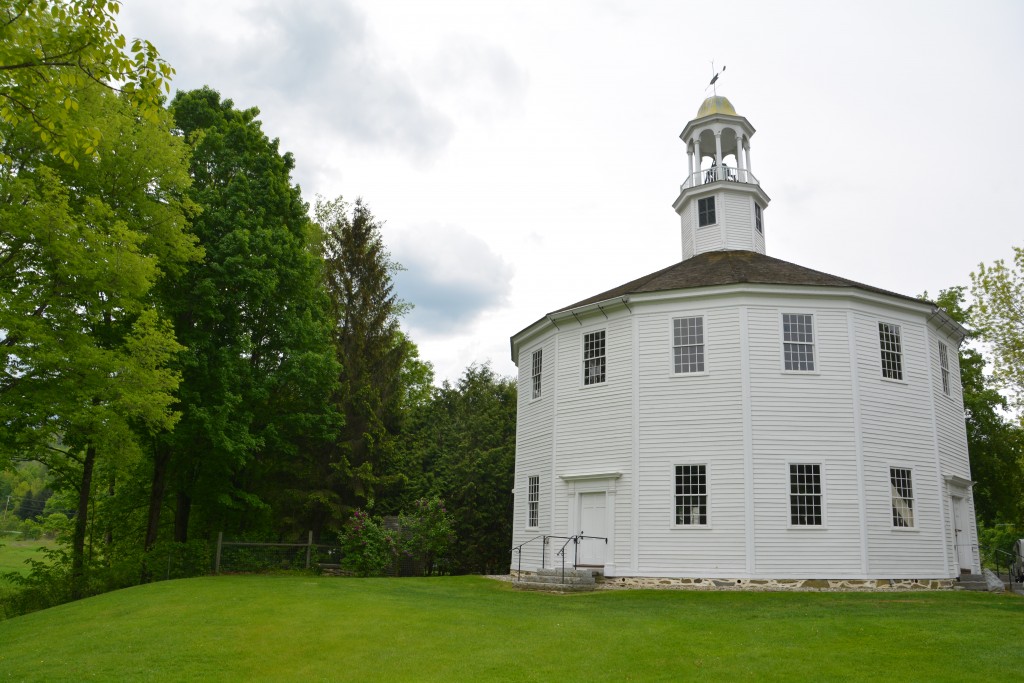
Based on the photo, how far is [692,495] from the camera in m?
19.4

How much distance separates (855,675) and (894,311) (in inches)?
555

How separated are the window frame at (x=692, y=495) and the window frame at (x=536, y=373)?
575 centimetres

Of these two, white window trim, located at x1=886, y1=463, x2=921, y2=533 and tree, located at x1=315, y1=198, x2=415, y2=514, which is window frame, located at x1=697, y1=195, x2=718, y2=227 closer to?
white window trim, located at x1=886, y1=463, x2=921, y2=533

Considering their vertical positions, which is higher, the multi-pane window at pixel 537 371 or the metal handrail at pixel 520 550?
the multi-pane window at pixel 537 371

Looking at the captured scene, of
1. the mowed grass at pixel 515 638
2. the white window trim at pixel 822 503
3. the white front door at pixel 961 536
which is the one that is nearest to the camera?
the mowed grass at pixel 515 638

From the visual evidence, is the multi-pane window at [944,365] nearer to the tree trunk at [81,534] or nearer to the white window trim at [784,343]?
the white window trim at [784,343]

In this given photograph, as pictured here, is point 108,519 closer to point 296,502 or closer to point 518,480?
point 296,502

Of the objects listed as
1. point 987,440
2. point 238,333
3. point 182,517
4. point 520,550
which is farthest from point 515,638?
point 987,440

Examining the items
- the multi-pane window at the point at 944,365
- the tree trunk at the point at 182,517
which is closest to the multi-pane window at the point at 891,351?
the multi-pane window at the point at 944,365

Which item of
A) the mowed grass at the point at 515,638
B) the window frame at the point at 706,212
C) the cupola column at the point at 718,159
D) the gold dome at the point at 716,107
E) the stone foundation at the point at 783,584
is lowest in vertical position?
the mowed grass at the point at 515,638

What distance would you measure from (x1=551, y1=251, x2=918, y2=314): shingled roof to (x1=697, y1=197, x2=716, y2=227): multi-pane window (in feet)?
4.84

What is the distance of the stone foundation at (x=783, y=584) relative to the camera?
59.8ft

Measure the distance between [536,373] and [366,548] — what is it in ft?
27.5

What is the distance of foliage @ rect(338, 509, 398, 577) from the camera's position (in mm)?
25234
